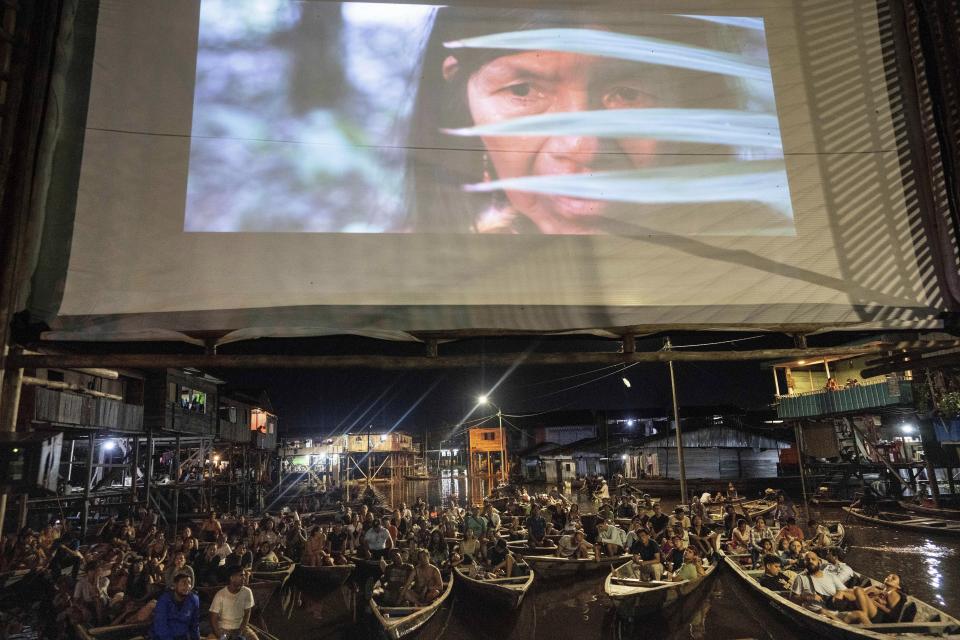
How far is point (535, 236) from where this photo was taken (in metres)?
3.92

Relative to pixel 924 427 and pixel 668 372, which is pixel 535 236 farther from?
pixel 924 427

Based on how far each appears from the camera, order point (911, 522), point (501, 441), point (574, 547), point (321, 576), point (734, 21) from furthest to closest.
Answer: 1. point (911, 522)
2. point (501, 441)
3. point (574, 547)
4. point (321, 576)
5. point (734, 21)

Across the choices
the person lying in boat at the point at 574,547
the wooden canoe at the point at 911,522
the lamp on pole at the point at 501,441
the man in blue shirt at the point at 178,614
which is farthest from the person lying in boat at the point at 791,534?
the wooden canoe at the point at 911,522

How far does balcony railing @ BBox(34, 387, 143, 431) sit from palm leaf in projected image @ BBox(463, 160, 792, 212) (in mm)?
9747

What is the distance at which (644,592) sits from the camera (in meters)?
5.37

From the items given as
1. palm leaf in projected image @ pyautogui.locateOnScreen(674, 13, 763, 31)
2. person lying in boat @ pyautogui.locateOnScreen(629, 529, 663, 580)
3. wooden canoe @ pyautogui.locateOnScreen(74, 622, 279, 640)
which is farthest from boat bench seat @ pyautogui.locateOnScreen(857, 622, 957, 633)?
wooden canoe @ pyautogui.locateOnScreen(74, 622, 279, 640)

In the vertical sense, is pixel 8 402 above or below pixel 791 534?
above

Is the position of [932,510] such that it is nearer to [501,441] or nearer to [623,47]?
[501,441]

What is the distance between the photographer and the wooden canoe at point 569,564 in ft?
19.4

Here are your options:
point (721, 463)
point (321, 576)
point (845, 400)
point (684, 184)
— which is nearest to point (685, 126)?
point (684, 184)

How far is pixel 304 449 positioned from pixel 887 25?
15.7 meters

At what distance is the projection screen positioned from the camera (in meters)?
3.73

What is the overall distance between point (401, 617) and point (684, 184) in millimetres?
4626

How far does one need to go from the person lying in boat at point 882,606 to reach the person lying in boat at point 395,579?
4075 millimetres
